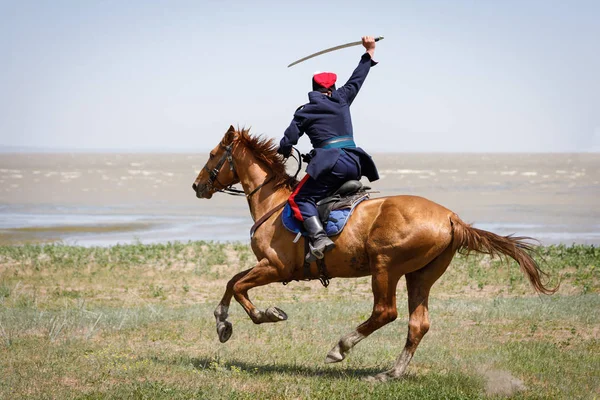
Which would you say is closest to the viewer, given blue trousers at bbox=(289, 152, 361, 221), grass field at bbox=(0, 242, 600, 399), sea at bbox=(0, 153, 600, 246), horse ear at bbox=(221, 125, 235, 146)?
grass field at bbox=(0, 242, 600, 399)

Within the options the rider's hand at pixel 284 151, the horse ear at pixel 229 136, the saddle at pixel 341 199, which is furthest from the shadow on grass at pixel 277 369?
the horse ear at pixel 229 136

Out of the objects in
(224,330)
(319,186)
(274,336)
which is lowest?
(274,336)

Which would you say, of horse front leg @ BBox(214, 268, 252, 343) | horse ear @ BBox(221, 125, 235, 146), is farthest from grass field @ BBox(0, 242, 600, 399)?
horse ear @ BBox(221, 125, 235, 146)

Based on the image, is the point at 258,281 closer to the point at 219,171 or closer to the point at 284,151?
the point at 284,151

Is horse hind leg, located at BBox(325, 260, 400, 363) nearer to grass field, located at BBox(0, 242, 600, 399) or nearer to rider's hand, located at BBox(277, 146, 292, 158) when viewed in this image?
grass field, located at BBox(0, 242, 600, 399)

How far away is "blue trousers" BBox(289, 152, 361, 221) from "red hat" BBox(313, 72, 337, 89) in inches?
36.6

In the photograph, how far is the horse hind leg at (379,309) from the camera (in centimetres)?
864

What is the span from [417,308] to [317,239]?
1.42 metres

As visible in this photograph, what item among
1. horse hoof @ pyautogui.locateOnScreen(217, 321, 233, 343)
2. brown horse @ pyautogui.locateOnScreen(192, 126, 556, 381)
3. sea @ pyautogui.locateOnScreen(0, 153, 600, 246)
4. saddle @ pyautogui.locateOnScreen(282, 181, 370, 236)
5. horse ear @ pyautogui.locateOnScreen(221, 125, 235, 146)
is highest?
horse ear @ pyautogui.locateOnScreen(221, 125, 235, 146)

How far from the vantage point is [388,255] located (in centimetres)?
858

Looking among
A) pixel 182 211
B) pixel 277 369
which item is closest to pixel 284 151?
pixel 277 369

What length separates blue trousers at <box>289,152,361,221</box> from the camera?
→ 29.2 feet

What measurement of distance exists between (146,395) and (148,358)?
2.02 metres

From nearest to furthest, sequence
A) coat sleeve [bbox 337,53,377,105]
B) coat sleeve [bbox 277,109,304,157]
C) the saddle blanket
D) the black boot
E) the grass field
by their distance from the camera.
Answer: the grass field < the black boot < the saddle blanket < coat sleeve [bbox 277,109,304,157] < coat sleeve [bbox 337,53,377,105]
